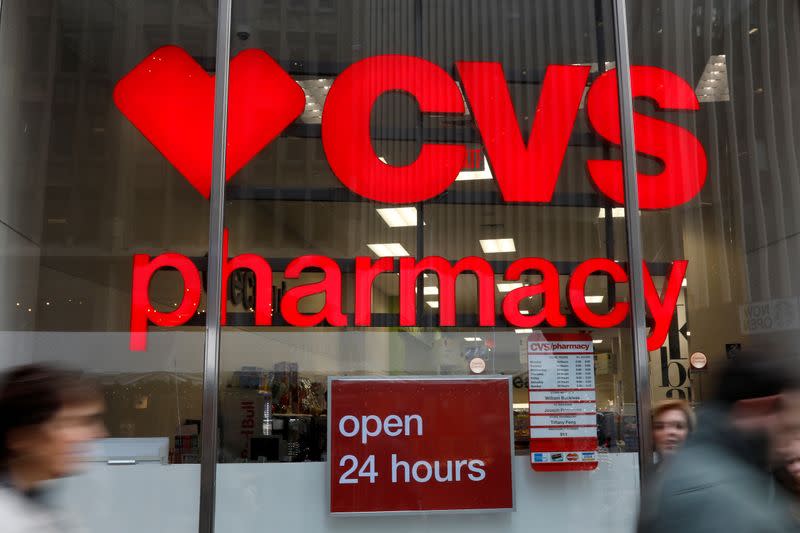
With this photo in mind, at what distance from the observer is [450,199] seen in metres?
5.06

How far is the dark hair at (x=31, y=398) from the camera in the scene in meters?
2.11

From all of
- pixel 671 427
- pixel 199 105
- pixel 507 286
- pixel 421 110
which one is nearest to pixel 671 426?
pixel 671 427

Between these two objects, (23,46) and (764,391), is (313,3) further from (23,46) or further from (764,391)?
(764,391)

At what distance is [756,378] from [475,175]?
319cm

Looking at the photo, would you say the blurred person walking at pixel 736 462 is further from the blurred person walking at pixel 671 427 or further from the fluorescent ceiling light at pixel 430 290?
the fluorescent ceiling light at pixel 430 290

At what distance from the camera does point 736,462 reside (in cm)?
197

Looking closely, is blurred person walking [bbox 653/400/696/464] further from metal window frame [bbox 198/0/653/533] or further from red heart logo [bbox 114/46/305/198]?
red heart logo [bbox 114/46/305/198]

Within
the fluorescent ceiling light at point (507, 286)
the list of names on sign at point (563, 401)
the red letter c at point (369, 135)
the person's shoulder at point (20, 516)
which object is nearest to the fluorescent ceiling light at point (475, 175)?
the red letter c at point (369, 135)

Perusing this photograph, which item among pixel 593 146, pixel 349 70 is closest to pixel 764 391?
pixel 593 146

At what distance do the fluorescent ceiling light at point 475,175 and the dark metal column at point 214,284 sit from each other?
147 centimetres

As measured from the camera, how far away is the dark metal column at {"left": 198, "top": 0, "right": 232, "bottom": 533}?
180 inches

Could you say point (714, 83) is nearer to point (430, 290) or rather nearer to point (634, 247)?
point (634, 247)

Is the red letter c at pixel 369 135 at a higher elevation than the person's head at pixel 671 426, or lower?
higher

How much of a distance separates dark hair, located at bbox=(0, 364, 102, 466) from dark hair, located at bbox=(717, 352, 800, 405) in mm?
1708
